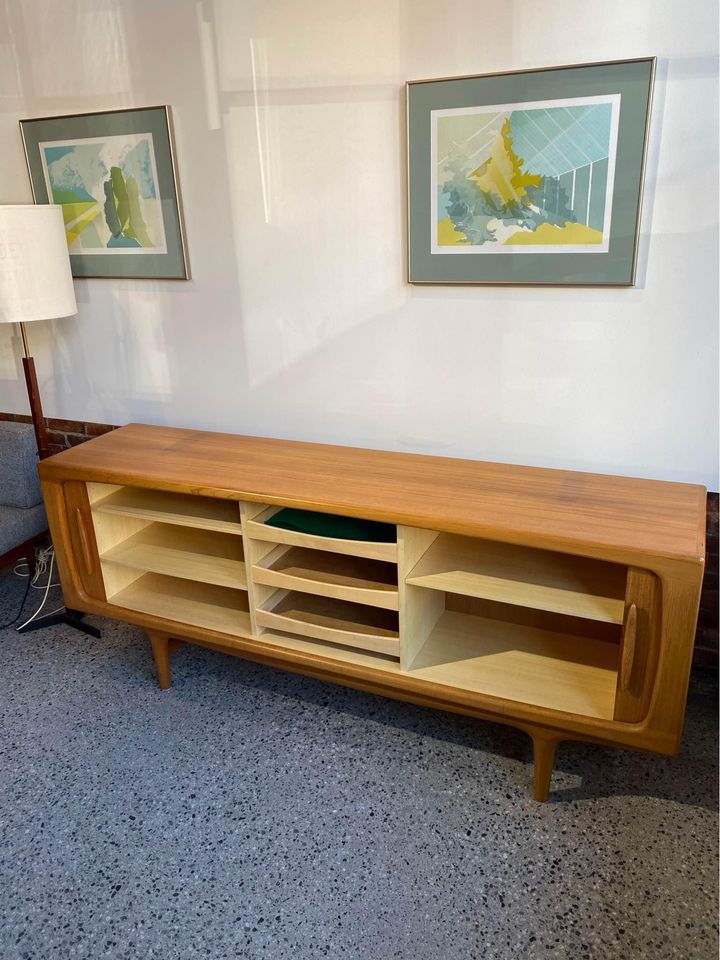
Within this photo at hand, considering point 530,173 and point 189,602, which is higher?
point 530,173

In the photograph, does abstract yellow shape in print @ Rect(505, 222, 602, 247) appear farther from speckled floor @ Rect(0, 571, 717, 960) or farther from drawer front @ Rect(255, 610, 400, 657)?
speckled floor @ Rect(0, 571, 717, 960)

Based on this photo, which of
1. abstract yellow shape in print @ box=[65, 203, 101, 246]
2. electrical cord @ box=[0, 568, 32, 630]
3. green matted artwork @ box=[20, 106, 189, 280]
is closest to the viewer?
green matted artwork @ box=[20, 106, 189, 280]

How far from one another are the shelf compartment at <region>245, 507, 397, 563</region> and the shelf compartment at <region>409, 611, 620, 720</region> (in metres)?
0.31

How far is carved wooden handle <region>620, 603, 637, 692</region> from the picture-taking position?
4.89 ft

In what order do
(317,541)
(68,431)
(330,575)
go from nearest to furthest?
(317,541) < (330,575) < (68,431)

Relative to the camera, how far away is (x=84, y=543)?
215 centimetres

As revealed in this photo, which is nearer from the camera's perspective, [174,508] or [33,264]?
[174,508]

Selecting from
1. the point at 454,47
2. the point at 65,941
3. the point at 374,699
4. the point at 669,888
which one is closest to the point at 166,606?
the point at 374,699

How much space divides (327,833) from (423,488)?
0.82 metres

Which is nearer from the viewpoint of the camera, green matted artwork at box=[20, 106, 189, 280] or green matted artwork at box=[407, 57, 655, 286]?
green matted artwork at box=[407, 57, 655, 286]

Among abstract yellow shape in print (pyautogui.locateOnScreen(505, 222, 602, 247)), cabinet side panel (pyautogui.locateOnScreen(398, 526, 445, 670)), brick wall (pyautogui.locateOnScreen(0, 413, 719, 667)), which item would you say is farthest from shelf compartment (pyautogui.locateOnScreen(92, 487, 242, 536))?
brick wall (pyautogui.locateOnScreen(0, 413, 719, 667))

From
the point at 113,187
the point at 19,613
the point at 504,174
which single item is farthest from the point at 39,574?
the point at 504,174

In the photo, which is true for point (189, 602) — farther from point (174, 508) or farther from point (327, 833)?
point (327, 833)

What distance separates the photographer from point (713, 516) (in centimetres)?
190
